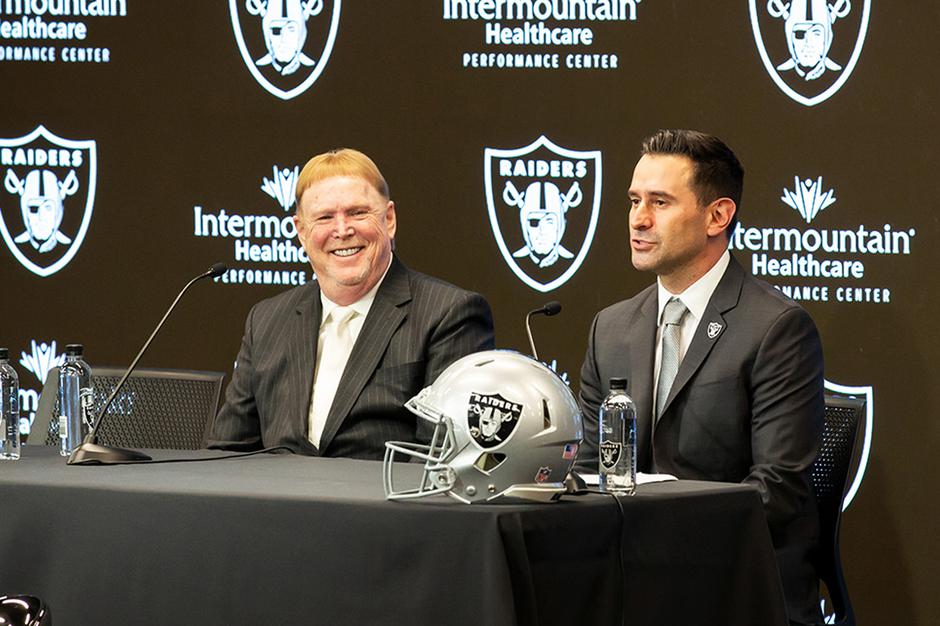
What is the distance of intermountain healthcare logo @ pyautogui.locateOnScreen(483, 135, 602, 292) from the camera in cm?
519

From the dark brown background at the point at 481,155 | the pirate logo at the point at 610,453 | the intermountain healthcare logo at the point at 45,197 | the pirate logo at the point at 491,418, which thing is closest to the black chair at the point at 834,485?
the pirate logo at the point at 610,453

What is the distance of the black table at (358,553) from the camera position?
8.91ft

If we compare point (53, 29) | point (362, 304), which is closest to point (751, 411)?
point (362, 304)

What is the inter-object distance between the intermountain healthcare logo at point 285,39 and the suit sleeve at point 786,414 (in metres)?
2.45

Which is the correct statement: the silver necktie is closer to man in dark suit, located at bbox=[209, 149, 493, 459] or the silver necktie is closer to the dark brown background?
man in dark suit, located at bbox=[209, 149, 493, 459]

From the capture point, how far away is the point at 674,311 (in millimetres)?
4008

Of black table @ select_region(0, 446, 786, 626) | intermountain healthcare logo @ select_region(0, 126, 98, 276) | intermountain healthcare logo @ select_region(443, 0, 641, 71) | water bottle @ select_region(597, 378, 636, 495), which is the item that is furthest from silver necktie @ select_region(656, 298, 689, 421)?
intermountain healthcare logo @ select_region(0, 126, 98, 276)

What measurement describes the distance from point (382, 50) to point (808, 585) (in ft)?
8.88

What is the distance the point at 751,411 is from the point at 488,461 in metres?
1.21

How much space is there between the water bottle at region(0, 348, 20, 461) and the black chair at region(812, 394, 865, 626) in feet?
6.82

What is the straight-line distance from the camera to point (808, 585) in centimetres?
369

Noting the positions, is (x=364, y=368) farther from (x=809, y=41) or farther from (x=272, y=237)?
(x=809, y=41)

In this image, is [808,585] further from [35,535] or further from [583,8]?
[583,8]

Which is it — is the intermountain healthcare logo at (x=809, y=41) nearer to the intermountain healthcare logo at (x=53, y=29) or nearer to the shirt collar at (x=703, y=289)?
the shirt collar at (x=703, y=289)
